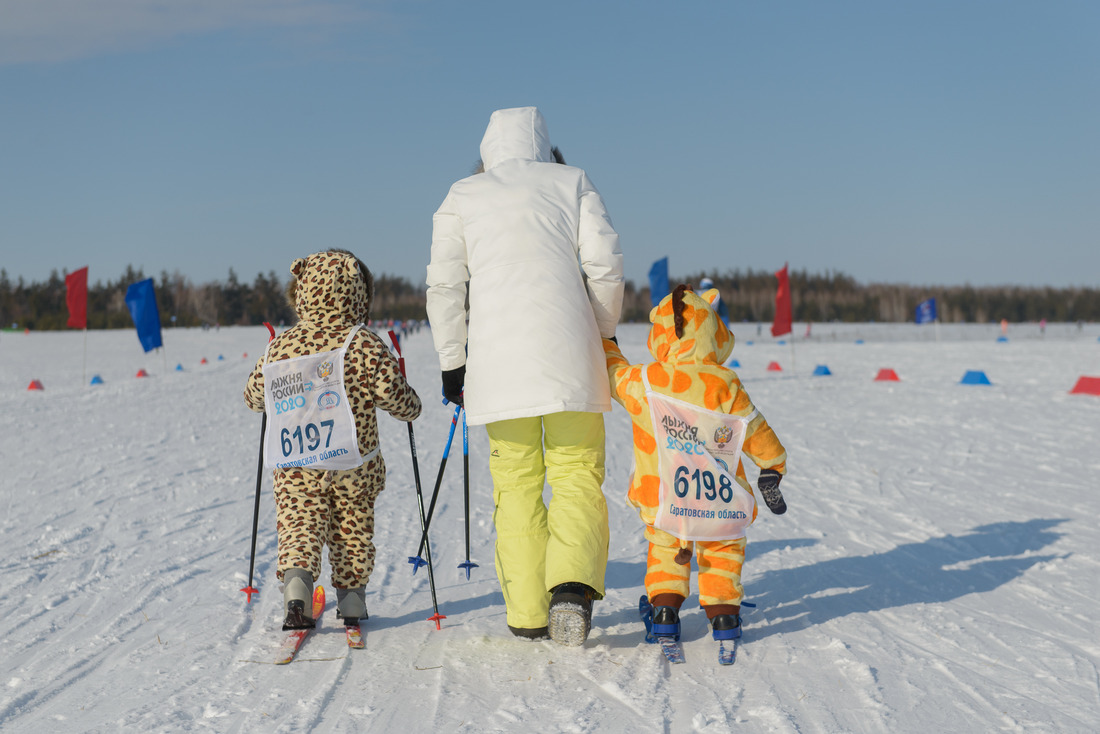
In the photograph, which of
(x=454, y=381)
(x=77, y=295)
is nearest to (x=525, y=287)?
(x=454, y=381)

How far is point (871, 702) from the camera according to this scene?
2889mm

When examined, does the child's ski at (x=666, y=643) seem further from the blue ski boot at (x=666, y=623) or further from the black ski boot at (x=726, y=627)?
the black ski boot at (x=726, y=627)

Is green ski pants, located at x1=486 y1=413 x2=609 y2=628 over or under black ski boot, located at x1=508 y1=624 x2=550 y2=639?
over

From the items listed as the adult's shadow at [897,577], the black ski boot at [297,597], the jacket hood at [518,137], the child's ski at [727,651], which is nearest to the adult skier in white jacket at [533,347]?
the jacket hood at [518,137]

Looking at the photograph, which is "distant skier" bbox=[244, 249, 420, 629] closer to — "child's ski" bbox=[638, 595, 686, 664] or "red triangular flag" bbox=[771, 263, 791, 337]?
"child's ski" bbox=[638, 595, 686, 664]

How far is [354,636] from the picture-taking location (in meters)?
3.50

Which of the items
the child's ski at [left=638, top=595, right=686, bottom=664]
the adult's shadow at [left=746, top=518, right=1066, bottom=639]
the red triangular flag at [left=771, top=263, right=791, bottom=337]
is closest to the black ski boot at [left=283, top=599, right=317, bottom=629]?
the child's ski at [left=638, top=595, right=686, bottom=664]

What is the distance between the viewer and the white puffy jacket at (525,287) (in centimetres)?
347

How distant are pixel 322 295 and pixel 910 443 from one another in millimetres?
7345

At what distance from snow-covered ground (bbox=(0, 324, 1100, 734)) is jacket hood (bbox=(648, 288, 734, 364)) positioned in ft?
3.79

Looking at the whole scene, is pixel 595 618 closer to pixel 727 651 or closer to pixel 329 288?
pixel 727 651

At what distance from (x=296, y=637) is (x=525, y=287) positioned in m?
1.65

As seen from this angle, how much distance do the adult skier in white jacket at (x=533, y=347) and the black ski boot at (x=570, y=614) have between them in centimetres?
3

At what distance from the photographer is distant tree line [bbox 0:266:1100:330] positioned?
8981cm
